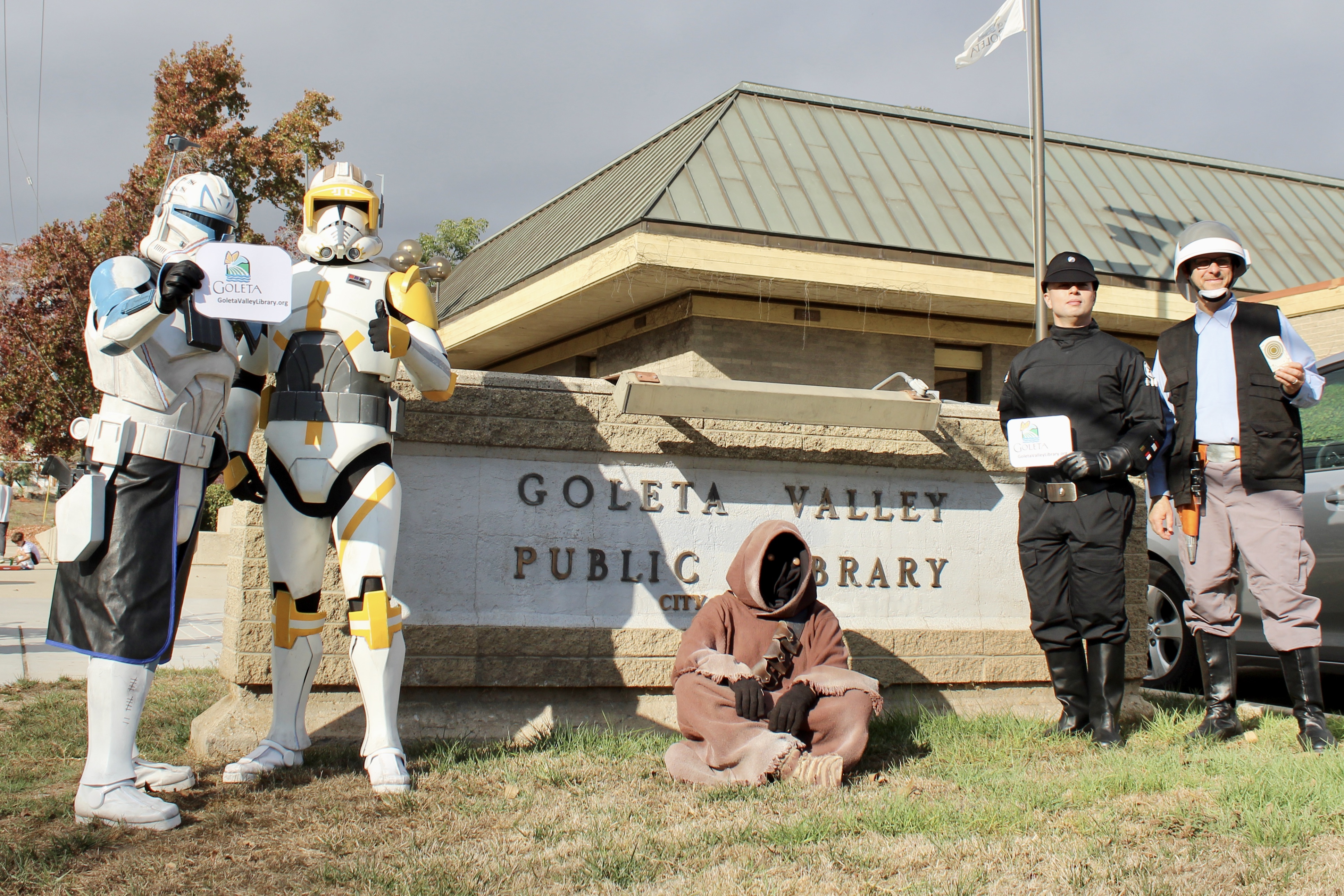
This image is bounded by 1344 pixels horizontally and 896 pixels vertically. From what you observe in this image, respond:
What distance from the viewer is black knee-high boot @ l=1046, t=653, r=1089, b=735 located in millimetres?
4828

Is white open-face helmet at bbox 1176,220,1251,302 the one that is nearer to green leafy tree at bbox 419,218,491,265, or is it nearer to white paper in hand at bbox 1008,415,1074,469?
white paper in hand at bbox 1008,415,1074,469

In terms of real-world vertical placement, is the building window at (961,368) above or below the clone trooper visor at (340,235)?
above

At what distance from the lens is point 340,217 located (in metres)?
4.26

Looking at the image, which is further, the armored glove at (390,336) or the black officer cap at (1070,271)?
the black officer cap at (1070,271)

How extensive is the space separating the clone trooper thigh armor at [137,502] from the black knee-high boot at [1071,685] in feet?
12.1

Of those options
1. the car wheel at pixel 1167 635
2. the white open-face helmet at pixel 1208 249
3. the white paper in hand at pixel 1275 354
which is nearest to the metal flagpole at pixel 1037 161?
the car wheel at pixel 1167 635

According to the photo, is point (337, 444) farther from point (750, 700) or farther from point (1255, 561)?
point (1255, 561)

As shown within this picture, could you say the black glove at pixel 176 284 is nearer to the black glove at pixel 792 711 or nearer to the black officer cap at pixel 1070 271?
the black glove at pixel 792 711

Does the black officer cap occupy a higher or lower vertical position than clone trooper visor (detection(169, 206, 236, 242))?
higher

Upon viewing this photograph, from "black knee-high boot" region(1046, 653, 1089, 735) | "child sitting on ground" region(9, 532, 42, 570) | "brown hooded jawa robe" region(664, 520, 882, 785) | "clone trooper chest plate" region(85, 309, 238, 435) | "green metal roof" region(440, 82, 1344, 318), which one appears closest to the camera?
"clone trooper chest plate" region(85, 309, 238, 435)

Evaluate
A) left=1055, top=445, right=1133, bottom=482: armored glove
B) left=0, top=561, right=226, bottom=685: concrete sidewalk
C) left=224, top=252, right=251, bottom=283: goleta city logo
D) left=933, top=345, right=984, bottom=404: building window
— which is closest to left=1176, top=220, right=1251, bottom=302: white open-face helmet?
left=1055, top=445, right=1133, bottom=482: armored glove

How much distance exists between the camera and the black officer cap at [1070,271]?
15.6 ft

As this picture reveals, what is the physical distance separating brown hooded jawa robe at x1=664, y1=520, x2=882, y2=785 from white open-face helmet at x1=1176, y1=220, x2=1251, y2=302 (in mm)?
2234

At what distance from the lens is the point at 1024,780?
3969mm
